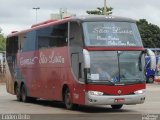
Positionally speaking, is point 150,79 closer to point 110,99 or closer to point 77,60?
point 77,60

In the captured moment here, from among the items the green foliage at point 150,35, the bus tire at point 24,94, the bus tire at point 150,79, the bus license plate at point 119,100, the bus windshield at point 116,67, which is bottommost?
the bus tire at point 150,79

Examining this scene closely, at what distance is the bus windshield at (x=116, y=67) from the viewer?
19656mm

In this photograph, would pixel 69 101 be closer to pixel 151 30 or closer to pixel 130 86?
pixel 130 86

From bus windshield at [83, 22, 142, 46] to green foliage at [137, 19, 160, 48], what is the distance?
75.3 m

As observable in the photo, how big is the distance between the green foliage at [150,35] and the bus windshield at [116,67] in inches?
2982

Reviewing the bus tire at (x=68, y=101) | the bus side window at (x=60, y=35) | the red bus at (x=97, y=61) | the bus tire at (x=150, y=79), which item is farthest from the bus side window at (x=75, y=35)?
the bus tire at (x=150, y=79)

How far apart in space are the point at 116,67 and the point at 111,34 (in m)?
1.26

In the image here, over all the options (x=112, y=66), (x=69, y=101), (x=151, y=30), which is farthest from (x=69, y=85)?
(x=151, y=30)

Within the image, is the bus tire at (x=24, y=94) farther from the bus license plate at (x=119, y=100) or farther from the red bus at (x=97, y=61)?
the bus license plate at (x=119, y=100)

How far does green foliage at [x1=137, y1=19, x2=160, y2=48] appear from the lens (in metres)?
96.1

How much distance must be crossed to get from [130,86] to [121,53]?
4.03 ft

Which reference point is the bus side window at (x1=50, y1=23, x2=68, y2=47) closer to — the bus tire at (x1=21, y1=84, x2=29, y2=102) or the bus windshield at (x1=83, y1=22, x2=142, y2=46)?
the bus windshield at (x1=83, y1=22, x2=142, y2=46)

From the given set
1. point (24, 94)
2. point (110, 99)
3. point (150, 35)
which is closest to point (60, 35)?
point (110, 99)

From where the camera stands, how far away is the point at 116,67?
19.9 m
